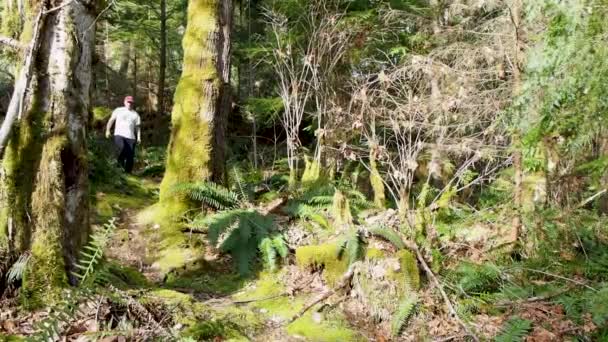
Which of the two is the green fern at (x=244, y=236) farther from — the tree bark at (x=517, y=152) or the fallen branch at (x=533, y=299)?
the tree bark at (x=517, y=152)

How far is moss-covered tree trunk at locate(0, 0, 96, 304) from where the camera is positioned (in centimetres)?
327

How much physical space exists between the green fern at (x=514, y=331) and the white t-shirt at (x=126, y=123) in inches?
308

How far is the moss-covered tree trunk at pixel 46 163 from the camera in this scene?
3.27 metres

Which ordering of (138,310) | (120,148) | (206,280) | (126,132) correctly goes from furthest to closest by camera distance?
(120,148) → (126,132) → (206,280) → (138,310)

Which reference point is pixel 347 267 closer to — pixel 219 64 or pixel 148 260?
pixel 148 260

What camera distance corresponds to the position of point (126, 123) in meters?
9.73

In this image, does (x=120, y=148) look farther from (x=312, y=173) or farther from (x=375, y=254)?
(x=375, y=254)

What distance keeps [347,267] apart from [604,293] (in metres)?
2.19

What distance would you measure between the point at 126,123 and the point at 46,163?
6681 millimetres

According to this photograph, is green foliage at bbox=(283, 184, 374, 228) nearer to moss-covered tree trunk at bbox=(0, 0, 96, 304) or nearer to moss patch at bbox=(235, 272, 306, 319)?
moss patch at bbox=(235, 272, 306, 319)

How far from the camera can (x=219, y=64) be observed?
22.0 feet

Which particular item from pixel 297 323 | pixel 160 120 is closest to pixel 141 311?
pixel 297 323

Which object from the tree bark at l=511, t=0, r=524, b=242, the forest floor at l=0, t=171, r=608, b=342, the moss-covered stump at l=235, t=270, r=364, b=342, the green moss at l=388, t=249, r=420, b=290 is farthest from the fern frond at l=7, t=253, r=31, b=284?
the tree bark at l=511, t=0, r=524, b=242

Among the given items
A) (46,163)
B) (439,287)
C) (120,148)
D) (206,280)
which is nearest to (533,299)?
(439,287)
